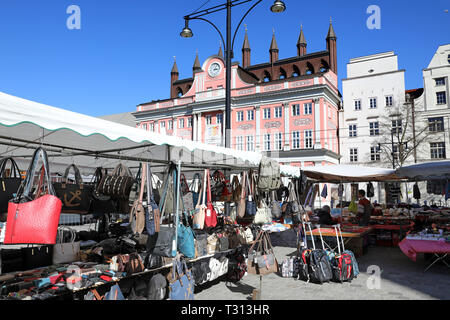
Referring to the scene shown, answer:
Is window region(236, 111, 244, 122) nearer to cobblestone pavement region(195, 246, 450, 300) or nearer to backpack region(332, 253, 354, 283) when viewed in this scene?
cobblestone pavement region(195, 246, 450, 300)

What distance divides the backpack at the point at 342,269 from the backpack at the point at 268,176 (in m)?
2.16

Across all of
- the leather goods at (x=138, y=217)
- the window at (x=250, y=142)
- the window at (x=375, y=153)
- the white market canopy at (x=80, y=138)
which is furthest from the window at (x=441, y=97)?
the leather goods at (x=138, y=217)

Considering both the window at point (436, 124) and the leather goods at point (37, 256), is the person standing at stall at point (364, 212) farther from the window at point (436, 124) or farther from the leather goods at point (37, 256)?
the window at point (436, 124)

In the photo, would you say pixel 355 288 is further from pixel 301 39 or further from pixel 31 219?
pixel 301 39

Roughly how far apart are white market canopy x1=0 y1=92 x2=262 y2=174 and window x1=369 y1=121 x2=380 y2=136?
32.0 meters

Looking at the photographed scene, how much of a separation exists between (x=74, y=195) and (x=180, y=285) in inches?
103

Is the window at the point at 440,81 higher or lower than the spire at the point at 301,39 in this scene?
lower

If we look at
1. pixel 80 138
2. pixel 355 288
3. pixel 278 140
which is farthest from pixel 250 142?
pixel 80 138

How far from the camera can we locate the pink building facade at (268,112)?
117 ft

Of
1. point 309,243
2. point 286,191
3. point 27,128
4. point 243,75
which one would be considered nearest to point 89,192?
point 27,128

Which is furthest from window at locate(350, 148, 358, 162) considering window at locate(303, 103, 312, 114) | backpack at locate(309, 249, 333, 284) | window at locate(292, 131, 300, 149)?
backpack at locate(309, 249, 333, 284)

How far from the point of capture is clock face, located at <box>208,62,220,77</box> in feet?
140

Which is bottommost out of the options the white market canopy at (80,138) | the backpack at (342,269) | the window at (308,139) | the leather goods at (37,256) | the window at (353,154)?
the backpack at (342,269)

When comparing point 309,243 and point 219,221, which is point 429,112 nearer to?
point 309,243
